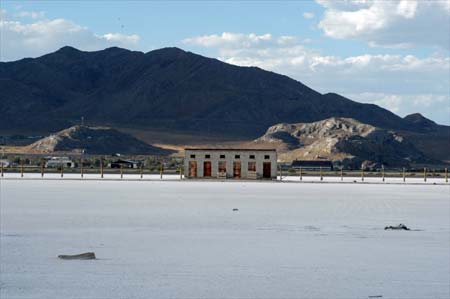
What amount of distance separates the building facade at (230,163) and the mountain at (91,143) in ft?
249

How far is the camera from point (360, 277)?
48.2ft

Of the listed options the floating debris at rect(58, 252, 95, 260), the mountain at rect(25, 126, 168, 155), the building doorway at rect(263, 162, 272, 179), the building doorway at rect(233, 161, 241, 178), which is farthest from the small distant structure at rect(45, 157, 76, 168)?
the floating debris at rect(58, 252, 95, 260)

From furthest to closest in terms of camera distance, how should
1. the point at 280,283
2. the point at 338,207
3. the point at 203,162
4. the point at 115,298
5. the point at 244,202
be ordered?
the point at 203,162 → the point at 244,202 → the point at 338,207 → the point at 280,283 → the point at 115,298

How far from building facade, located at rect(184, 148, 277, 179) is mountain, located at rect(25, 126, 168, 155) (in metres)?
75.9

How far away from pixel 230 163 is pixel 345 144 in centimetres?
6430

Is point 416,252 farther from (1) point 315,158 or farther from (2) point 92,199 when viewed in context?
(1) point 315,158

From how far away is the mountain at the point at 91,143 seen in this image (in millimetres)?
142375

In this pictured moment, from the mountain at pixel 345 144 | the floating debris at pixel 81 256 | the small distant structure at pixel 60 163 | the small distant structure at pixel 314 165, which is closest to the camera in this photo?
the floating debris at pixel 81 256

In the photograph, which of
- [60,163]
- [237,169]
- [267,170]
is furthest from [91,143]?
[267,170]

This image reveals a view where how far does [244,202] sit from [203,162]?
31958 millimetres

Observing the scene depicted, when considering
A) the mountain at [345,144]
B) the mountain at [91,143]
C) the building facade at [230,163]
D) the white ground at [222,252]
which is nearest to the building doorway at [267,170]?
the building facade at [230,163]

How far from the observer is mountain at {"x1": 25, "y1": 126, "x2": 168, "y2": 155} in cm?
14238

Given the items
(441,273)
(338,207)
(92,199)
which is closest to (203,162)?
(92,199)

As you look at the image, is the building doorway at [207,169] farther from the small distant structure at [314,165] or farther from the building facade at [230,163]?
the small distant structure at [314,165]
